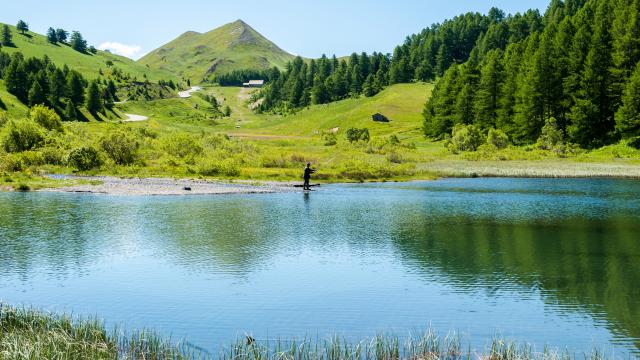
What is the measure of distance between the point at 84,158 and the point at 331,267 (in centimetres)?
6370

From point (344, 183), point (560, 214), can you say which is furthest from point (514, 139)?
point (560, 214)

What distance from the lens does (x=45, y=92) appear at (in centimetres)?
19388

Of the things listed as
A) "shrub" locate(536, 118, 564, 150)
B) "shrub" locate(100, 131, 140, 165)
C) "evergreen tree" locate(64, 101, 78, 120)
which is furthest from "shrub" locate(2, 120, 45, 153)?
"evergreen tree" locate(64, 101, 78, 120)

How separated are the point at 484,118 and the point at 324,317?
453ft

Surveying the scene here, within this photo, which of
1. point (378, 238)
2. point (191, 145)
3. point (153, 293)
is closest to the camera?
point (153, 293)

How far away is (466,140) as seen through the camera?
128 m

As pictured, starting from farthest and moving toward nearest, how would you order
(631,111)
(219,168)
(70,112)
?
1. (70,112)
2. (631,111)
3. (219,168)

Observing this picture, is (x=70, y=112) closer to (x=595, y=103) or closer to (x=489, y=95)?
(x=489, y=95)

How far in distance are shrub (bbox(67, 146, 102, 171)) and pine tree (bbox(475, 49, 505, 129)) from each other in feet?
325

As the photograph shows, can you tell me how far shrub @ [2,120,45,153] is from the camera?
298 feet

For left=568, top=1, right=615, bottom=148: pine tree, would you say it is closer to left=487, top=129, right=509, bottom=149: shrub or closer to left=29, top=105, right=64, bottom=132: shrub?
left=487, top=129, right=509, bottom=149: shrub

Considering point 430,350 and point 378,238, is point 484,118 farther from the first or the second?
point 430,350

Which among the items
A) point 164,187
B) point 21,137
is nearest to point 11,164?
point 21,137

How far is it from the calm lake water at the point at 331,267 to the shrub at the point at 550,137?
64374 mm
